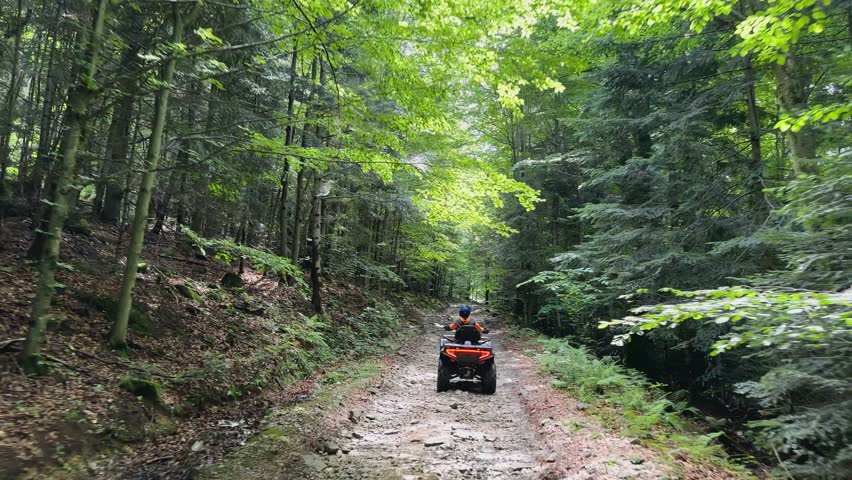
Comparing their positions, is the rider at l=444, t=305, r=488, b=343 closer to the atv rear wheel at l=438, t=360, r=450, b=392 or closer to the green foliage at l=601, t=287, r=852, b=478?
the atv rear wheel at l=438, t=360, r=450, b=392

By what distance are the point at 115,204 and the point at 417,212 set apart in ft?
33.5

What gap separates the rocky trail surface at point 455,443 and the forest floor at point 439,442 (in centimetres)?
1

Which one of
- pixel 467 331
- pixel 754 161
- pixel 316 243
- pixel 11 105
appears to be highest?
pixel 754 161

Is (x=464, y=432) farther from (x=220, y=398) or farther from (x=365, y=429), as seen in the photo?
(x=220, y=398)

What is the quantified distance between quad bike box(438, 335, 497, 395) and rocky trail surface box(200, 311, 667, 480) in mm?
308

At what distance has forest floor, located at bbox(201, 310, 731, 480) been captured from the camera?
476 cm

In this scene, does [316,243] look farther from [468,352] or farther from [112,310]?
[468,352]

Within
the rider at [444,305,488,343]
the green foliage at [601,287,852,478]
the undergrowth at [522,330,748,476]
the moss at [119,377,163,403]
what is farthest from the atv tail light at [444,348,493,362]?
the moss at [119,377,163,403]

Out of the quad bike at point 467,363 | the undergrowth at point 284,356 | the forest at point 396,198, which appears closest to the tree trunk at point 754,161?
the forest at point 396,198

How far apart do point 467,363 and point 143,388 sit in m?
→ 5.61

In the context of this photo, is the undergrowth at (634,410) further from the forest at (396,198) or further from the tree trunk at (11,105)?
the tree trunk at (11,105)

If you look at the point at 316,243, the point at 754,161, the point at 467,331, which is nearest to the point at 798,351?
the point at 467,331

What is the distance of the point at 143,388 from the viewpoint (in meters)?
6.10

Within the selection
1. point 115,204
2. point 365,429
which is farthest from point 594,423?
point 115,204
